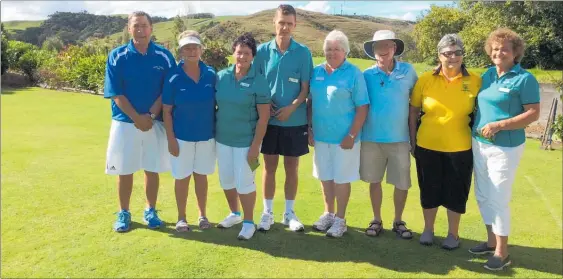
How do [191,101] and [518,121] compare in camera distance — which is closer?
[518,121]

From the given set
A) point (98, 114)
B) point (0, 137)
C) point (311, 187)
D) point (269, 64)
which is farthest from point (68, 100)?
point (269, 64)

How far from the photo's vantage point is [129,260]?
363 cm

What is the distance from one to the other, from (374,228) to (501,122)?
1.46 meters

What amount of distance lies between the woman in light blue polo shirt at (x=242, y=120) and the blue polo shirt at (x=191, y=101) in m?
0.08

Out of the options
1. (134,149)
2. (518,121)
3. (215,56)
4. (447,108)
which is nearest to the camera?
(518,121)

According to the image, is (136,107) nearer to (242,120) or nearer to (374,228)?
(242,120)

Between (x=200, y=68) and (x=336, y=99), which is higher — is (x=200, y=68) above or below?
above

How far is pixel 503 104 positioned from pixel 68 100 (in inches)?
500

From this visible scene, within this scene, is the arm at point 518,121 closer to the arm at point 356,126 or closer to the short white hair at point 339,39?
the arm at point 356,126

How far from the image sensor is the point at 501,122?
3500 millimetres

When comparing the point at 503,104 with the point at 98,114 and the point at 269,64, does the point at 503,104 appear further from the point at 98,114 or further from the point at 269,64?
the point at 98,114

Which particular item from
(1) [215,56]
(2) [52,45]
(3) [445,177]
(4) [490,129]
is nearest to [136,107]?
(3) [445,177]

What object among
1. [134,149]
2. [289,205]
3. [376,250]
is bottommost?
[376,250]

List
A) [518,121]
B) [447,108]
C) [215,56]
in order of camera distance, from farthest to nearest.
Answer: [215,56] < [447,108] < [518,121]
